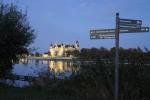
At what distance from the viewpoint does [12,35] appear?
78.9ft

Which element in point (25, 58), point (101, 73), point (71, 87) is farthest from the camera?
point (25, 58)

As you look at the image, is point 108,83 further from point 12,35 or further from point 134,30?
point 12,35

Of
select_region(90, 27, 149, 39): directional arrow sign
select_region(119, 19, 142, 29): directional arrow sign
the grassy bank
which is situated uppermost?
select_region(119, 19, 142, 29): directional arrow sign

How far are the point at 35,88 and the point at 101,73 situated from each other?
812cm

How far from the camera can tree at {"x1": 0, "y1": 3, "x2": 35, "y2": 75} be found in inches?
935

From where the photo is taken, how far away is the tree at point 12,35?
23750 mm

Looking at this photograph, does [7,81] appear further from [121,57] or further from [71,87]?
[121,57]

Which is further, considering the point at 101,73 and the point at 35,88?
the point at 35,88

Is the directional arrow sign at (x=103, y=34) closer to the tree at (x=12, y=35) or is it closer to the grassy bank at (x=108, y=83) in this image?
the grassy bank at (x=108, y=83)

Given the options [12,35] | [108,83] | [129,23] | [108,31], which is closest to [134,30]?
[129,23]

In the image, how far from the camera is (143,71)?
51.3 ft

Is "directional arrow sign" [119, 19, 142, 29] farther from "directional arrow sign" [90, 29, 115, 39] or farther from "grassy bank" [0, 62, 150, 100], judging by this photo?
"grassy bank" [0, 62, 150, 100]

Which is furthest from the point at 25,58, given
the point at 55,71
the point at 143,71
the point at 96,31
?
the point at 96,31

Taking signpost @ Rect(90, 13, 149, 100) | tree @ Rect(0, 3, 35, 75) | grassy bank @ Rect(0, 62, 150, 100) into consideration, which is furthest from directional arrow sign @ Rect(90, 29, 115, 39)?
tree @ Rect(0, 3, 35, 75)
